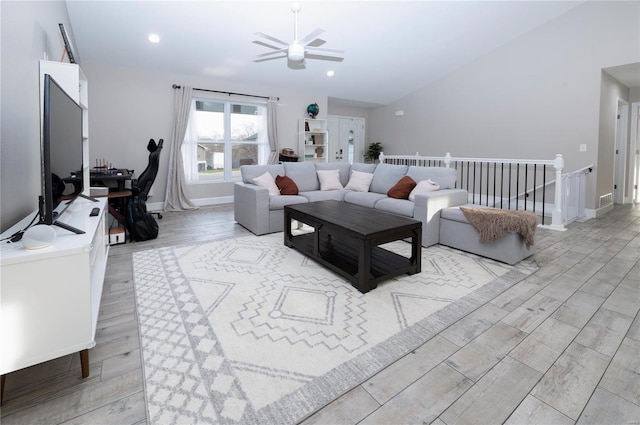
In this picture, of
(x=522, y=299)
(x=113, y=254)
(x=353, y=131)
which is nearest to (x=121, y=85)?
(x=113, y=254)

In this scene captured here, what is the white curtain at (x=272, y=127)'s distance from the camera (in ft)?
23.0

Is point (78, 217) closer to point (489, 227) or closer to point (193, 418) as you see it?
point (193, 418)

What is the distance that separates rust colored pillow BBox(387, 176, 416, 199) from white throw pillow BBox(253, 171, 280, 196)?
A: 158 centimetres

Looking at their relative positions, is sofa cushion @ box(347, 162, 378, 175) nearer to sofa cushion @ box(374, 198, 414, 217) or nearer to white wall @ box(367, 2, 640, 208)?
sofa cushion @ box(374, 198, 414, 217)

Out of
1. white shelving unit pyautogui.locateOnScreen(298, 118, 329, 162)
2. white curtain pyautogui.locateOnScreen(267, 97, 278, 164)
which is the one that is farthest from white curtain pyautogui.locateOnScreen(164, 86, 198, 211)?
white shelving unit pyautogui.locateOnScreen(298, 118, 329, 162)

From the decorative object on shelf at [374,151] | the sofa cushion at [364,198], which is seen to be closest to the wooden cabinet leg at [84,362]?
the sofa cushion at [364,198]

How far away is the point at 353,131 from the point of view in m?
9.18

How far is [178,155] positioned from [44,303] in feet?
16.4

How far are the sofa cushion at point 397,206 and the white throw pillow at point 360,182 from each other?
2.66 feet

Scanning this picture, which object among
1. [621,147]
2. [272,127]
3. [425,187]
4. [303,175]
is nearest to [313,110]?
[272,127]

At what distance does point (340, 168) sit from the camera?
5.61m

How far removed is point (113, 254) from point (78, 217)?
1507mm

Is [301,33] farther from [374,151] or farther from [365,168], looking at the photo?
[374,151]

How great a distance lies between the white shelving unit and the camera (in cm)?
753
